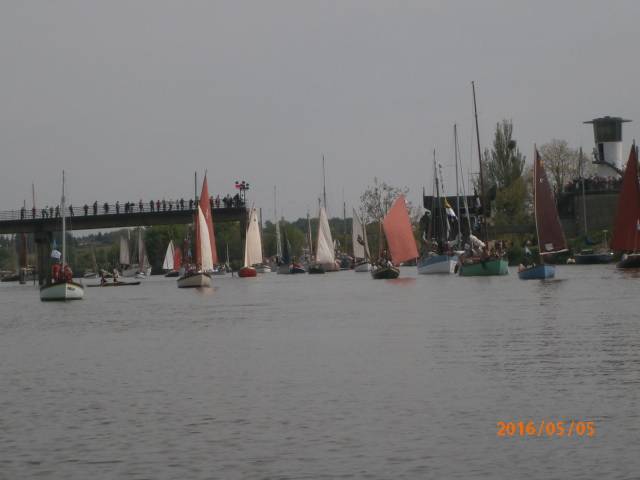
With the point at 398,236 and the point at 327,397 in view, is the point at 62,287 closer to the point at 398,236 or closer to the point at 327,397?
the point at 398,236

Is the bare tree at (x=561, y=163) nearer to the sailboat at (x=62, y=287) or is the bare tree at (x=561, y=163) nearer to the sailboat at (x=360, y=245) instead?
the sailboat at (x=360, y=245)

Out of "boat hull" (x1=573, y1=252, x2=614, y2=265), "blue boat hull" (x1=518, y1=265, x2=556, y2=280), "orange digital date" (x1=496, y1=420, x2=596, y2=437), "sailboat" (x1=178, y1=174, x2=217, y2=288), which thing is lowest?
"orange digital date" (x1=496, y1=420, x2=596, y2=437)

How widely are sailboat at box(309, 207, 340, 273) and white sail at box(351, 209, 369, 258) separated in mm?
3083

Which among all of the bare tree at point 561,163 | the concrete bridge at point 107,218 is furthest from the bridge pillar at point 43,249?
the bare tree at point 561,163

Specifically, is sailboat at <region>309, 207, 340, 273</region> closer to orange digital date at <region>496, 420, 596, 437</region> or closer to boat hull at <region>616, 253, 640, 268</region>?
boat hull at <region>616, 253, 640, 268</region>

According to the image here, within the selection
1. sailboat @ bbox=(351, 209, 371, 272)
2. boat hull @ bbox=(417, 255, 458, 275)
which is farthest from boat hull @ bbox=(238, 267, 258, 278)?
boat hull @ bbox=(417, 255, 458, 275)

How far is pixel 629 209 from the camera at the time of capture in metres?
82.0

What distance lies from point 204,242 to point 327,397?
70360 mm

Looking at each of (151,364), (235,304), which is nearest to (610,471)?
(151,364)

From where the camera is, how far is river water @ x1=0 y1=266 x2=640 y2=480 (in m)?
17.7

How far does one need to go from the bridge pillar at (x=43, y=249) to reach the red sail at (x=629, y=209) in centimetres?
7322

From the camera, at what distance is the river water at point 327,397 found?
58.1 feet

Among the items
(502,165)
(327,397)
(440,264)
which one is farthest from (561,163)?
(327,397)

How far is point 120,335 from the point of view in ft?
142
